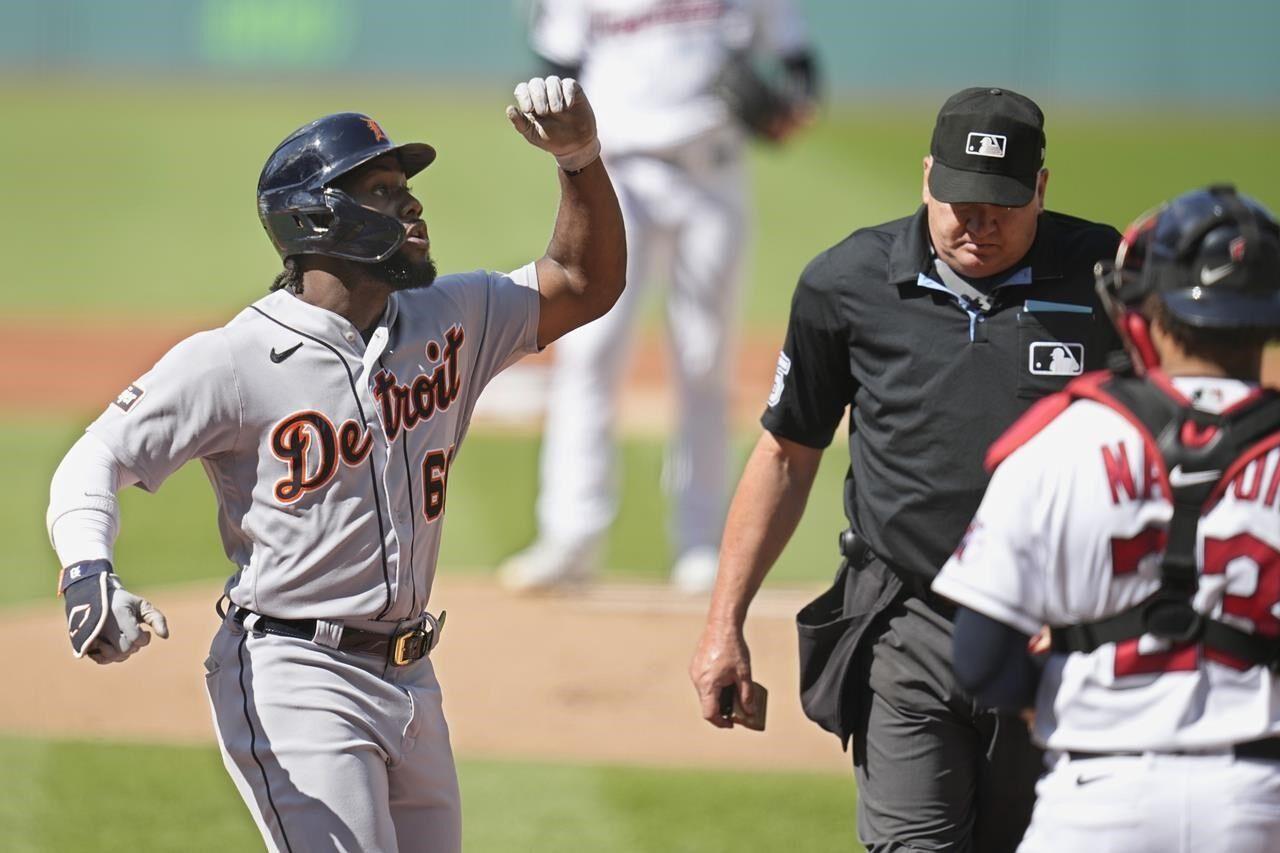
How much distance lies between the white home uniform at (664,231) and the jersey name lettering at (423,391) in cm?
421

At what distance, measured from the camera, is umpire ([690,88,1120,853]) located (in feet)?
11.5

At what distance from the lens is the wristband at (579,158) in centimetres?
374

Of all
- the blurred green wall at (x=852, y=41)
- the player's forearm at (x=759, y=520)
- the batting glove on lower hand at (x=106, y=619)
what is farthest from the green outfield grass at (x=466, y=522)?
the blurred green wall at (x=852, y=41)

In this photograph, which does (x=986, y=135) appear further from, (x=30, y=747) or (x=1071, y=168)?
(x=1071, y=168)

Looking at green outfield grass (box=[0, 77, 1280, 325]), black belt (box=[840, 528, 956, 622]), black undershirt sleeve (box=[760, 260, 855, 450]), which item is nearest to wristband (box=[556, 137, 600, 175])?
black undershirt sleeve (box=[760, 260, 855, 450])

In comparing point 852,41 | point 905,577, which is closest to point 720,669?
point 905,577

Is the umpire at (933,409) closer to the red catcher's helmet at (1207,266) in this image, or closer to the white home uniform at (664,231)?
the red catcher's helmet at (1207,266)

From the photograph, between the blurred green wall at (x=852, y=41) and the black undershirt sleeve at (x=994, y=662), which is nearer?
the black undershirt sleeve at (x=994, y=662)

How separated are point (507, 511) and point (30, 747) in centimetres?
437

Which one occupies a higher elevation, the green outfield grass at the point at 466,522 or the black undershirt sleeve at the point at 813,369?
the black undershirt sleeve at the point at 813,369

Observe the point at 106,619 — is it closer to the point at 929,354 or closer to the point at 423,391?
the point at 423,391

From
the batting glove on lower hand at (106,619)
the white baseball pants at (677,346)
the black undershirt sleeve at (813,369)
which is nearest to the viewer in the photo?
the batting glove on lower hand at (106,619)

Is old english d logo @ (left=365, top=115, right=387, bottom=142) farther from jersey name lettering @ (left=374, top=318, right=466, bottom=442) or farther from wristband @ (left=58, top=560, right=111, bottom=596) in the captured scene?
wristband @ (left=58, top=560, right=111, bottom=596)

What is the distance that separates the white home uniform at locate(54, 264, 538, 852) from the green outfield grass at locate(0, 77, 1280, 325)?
14.5 metres
